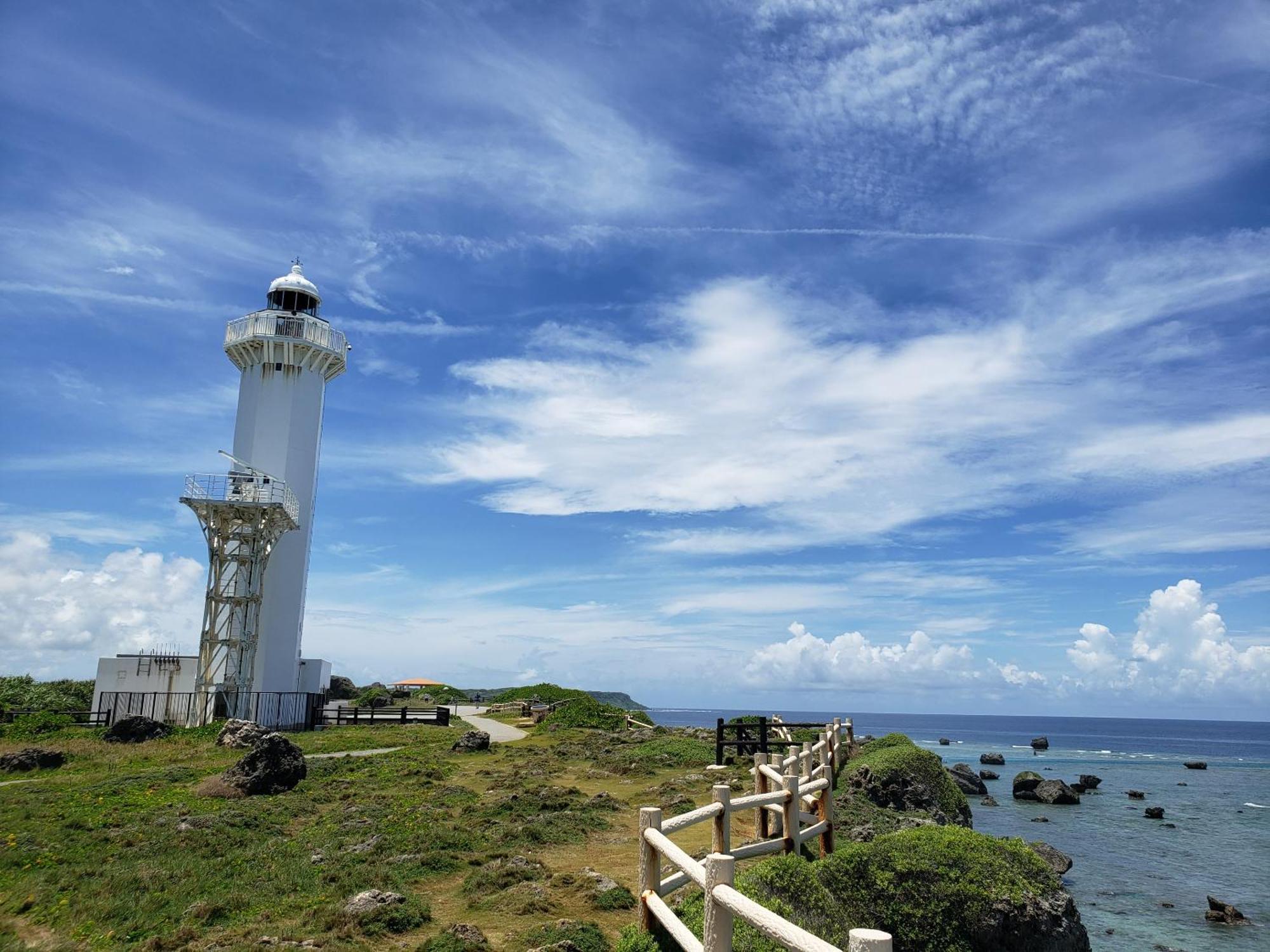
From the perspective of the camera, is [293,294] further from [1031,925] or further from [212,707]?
[1031,925]

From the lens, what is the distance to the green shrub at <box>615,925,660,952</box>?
822 centimetres

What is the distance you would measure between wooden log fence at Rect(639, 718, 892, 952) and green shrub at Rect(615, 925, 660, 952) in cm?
12

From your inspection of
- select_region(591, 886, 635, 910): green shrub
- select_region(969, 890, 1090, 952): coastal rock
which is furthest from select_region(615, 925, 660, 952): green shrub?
select_region(969, 890, 1090, 952): coastal rock

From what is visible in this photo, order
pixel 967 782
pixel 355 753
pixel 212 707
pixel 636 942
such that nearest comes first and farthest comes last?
1. pixel 636 942
2. pixel 355 753
3. pixel 212 707
4. pixel 967 782

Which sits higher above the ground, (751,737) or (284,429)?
(284,429)

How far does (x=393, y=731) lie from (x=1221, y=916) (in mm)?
33000

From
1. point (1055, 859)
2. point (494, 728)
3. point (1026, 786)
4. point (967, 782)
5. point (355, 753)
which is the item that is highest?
point (355, 753)

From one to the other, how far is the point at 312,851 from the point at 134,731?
2371 cm

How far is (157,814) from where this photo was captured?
17234 mm

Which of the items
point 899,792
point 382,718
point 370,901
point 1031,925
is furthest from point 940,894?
point 382,718

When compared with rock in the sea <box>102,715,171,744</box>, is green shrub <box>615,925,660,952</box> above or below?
above

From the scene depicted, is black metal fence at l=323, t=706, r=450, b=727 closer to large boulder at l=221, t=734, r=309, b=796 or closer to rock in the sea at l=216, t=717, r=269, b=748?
rock in the sea at l=216, t=717, r=269, b=748

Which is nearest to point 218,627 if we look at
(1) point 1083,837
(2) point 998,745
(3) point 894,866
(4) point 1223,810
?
(3) point 894,866

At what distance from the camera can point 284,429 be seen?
149ft
